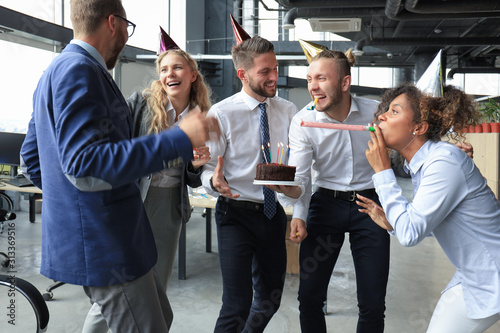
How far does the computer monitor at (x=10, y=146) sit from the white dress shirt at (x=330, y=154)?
139 inches

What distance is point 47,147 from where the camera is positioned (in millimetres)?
1332

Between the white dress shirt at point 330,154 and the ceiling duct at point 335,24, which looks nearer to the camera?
the white dress shirt at point 330,154

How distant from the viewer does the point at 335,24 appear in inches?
332

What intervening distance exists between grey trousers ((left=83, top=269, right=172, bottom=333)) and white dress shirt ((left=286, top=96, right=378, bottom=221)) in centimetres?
94

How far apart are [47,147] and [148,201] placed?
3.43 feet

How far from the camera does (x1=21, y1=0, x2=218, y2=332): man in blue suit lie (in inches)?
47.2

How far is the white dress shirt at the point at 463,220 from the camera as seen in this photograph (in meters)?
1.55

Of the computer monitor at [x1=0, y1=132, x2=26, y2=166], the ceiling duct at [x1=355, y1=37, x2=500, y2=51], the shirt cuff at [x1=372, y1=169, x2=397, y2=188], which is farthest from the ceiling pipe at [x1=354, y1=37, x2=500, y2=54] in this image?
the shirt cuff at [x1=372, y1=169, x2=397, y2=188]

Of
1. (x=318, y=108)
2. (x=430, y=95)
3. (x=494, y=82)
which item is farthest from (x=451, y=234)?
(x=494, y=82)

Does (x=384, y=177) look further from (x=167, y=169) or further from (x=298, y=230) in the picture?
(x=167, y=169)

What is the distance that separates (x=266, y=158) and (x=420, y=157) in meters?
0.77

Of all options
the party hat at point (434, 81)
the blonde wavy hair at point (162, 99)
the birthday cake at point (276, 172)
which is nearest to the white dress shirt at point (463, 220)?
the party hat at point (434, 81)

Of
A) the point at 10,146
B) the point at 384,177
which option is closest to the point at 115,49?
the point at 384,177

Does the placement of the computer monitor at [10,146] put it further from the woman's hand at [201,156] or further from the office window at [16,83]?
the woman's hand at [201,156]
